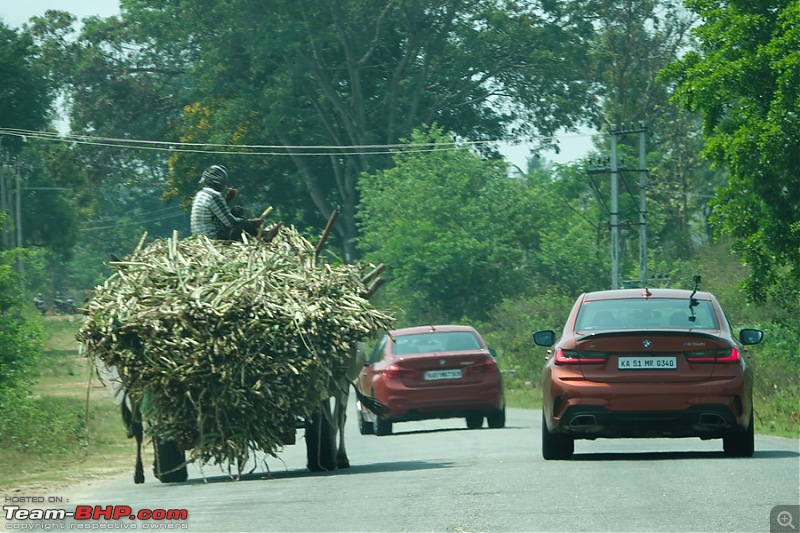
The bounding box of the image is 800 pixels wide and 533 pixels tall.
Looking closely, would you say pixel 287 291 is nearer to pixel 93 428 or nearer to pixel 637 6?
pixel 93 428

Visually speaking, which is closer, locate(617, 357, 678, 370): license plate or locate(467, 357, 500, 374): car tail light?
locate(617, 357, 678, 370): license plate

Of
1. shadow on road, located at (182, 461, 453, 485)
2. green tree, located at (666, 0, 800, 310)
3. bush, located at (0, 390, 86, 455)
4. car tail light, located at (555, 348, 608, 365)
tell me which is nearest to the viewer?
car tail light, located at (555, 348, 608, 365)

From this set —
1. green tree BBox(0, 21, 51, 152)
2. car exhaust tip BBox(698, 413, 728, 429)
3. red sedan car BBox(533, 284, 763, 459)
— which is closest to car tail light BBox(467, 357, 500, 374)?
red sedan car BBox(533, 284, 763, 459)

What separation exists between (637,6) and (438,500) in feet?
188

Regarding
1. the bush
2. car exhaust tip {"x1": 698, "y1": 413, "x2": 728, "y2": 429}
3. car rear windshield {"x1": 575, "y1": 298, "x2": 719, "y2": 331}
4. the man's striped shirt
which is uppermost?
the man's striped shirt

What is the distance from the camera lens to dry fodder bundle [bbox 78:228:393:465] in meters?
12.9

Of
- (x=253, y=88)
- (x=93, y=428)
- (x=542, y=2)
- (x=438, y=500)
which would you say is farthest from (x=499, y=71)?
(x=438, y=500)

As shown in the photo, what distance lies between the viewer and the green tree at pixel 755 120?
3275 cm

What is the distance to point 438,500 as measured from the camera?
11.4 meters

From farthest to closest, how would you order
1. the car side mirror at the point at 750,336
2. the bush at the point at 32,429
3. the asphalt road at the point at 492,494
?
the bush at the point at 32,429
the car side mirror at the point at 750,336
the asphalt road at the point at 492,494

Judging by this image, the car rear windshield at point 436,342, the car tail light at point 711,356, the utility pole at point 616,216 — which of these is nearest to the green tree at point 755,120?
the utility pole at point 616,216

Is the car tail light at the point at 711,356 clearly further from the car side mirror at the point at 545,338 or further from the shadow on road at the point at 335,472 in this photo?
the shadow on road at the point at 335,472

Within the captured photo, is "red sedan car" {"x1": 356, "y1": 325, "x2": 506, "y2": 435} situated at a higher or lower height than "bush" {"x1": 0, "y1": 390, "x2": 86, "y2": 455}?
higher

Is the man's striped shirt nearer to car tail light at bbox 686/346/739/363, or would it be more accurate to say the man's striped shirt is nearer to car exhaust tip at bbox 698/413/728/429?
car tail light at bbox 686/346/739/363
